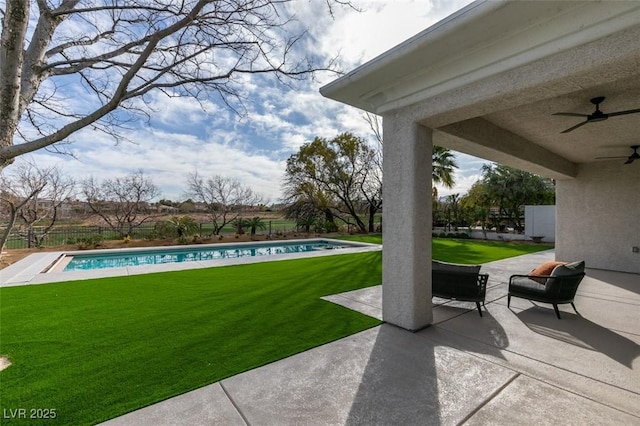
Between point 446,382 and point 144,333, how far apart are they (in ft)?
12.2

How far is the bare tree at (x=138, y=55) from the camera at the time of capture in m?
3.04

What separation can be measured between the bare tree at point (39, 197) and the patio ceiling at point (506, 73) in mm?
14491

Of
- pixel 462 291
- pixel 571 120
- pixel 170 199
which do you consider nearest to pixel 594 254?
pixel 571 120

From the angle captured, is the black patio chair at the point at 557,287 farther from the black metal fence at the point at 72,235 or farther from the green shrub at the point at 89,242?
the green shrub at the point at 89,242

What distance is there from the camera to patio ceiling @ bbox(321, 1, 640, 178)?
2.44 m

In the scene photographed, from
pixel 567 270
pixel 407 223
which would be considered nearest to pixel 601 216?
pixel 567 270

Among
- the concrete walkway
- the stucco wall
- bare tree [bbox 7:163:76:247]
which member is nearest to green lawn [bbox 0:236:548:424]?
the concrete walkway

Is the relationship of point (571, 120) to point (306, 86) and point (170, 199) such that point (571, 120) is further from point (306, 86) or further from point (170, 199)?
point (170, 199)

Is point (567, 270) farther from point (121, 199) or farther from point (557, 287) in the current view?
point (121, 199)

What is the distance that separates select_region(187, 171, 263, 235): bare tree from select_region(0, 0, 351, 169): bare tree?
46.1 feet

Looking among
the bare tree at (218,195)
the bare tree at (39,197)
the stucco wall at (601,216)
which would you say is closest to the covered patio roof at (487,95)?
the stucco wall at (601,216)

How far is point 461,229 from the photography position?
2130 cm

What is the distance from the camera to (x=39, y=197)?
43.6ft

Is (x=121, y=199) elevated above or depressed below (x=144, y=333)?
above
